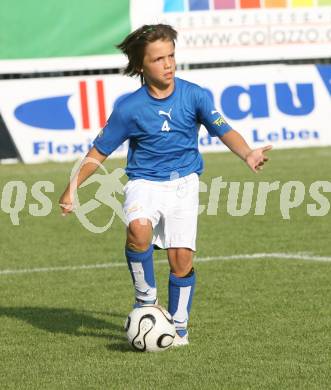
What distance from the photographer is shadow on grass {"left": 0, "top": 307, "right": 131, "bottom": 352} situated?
7659mm

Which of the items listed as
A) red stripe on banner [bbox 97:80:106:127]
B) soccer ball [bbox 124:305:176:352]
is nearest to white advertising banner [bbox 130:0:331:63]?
red stripe on banner [bbox 97:80:106:127]

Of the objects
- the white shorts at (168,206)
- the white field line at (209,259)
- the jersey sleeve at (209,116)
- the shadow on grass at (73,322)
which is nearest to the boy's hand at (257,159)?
the jersey sleeve at (209,116)

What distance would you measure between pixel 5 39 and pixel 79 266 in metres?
10.3

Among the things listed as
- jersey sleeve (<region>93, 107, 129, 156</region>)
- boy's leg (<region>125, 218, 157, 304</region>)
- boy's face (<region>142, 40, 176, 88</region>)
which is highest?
boy's face (<region>142, 40, 176, 88</region>)

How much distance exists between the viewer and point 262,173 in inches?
676

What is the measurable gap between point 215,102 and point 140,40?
12938mm

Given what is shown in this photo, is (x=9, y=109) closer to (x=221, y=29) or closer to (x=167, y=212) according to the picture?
(x=221, y=29)

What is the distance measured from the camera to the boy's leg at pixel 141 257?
7.18 metres

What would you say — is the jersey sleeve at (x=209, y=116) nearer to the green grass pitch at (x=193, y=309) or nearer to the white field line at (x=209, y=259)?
the green grass pitch at (x=193, y=309)

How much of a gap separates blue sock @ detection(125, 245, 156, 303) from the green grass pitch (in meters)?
0.33

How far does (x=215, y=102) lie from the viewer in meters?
20.1

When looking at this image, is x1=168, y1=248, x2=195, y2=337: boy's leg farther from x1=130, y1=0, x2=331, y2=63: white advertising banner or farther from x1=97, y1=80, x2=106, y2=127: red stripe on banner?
x1=130, y1=0, x2=331, y2=63: white advertising banner

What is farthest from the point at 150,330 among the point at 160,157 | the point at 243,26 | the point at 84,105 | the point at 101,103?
the point at 243,26

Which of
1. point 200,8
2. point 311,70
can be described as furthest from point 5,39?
point 311,70
